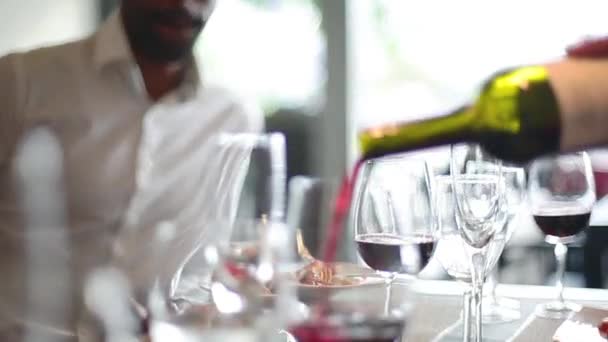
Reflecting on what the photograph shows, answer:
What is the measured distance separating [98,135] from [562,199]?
76 centimetres

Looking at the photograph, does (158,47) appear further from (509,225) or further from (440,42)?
(440,42)

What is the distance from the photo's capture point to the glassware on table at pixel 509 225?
1.02 meters

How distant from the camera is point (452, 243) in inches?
39.1

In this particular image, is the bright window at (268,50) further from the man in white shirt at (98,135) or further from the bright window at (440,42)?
the man in white shirt at (98,135)

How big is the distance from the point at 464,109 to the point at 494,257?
32cm

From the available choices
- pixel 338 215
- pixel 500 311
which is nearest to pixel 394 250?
pixel 338 215

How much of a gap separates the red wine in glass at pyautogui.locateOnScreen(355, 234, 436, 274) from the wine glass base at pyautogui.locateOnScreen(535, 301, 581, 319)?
0.28m

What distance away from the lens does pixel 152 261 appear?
695 millimetres

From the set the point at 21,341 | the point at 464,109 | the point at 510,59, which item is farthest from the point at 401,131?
the point at 510,59

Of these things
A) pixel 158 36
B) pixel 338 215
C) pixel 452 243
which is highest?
pixel 158 36

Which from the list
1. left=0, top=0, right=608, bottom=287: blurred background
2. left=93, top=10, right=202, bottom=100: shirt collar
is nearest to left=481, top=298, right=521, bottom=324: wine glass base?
left=93, top=10, right=202, bottom=100: shirt collar

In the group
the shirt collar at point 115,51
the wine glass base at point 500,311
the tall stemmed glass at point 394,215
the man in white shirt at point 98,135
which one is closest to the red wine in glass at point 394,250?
the tall stemmed glass at point 394,215

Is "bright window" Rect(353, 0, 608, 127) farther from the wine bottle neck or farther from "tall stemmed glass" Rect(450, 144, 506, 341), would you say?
the wine bottle neck

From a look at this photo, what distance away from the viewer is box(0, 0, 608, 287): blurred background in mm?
2650
